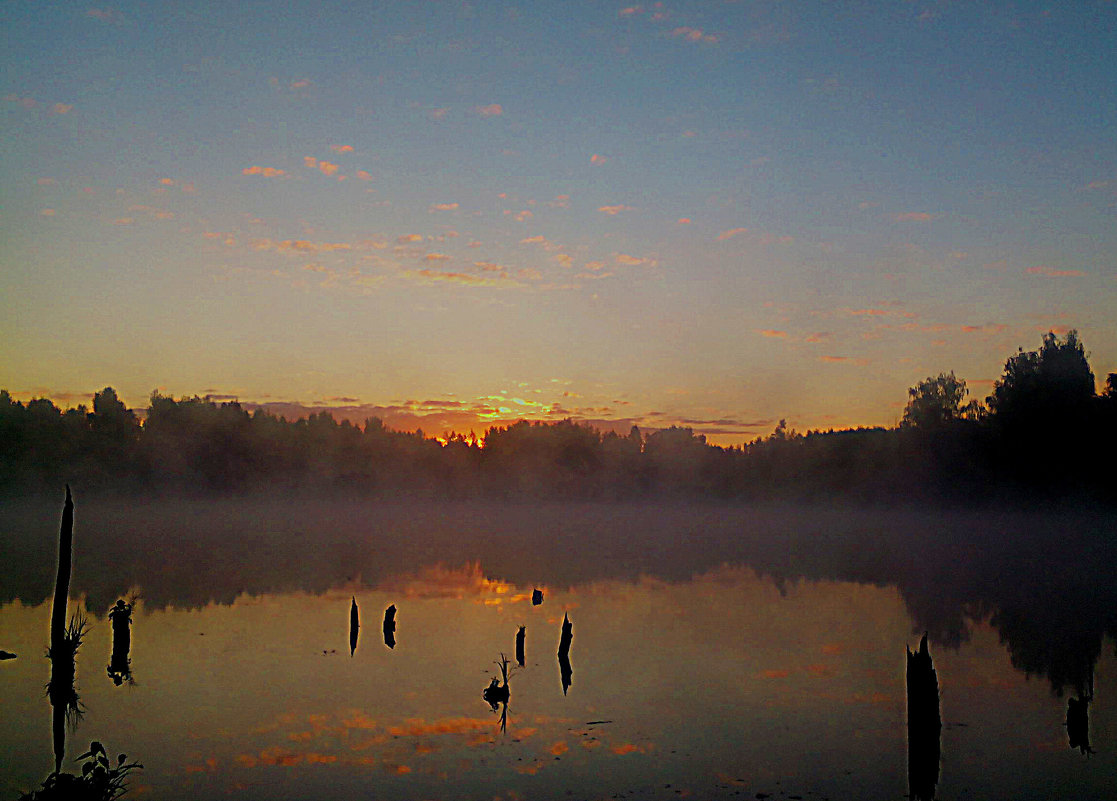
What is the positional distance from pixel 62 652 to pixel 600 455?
163m

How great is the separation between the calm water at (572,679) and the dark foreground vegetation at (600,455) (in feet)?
80.9

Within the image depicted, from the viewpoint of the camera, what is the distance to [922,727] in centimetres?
1653

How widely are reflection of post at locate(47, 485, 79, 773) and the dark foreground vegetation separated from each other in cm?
8656

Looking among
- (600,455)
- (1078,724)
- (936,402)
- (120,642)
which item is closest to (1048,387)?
(936,402)

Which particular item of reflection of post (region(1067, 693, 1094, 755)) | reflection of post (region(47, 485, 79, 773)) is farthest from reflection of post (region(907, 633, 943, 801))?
reflection of post (region(47, 485, 79, 773))

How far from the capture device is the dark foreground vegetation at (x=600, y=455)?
84.8 m

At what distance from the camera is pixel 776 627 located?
3606 centimetres

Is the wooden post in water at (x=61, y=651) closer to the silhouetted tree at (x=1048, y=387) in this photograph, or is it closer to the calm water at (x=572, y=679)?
the calm water at (x=572, y=679)

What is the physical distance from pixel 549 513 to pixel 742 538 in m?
73.6

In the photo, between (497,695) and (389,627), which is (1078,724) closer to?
(497,695)

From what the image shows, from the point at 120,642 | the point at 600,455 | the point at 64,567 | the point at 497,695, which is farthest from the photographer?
the point at 600,455

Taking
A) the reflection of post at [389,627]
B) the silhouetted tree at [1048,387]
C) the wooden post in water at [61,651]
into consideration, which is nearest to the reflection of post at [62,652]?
the wooden post in water at [61,651]

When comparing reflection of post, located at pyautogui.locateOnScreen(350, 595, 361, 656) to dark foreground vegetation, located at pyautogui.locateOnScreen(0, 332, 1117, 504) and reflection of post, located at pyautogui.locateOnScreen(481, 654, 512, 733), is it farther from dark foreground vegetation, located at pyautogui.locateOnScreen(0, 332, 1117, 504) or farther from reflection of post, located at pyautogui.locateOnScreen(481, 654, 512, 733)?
dark foreground vegetation, located at pyautogui.locateOnScreen(0, 332, 1117, 504)

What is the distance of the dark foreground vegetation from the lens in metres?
84.8
